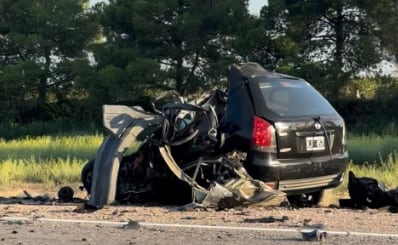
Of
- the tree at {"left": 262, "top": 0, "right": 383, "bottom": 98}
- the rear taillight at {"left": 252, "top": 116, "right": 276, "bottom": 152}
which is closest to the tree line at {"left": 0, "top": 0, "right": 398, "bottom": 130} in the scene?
the tree at {"left": 262, "top": 0, "right": 383, "bottom": 98}

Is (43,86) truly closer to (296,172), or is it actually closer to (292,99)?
(292,99)

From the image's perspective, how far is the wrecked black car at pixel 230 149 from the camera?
8.88 meters

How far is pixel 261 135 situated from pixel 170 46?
104 ft

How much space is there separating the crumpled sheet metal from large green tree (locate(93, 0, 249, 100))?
28.8m

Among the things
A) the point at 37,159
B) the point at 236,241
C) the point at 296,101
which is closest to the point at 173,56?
the point at 37,159

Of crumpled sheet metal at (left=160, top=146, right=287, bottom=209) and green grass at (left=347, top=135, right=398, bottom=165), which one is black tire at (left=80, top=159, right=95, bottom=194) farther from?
green grass at (left=347, top=135, right=398, bottom=165)

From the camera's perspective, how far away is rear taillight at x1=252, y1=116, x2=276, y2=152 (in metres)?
8.84

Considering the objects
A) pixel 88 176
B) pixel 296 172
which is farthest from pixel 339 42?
pixel 296 172

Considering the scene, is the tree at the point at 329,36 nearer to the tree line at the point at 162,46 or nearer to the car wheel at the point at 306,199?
the tree line at the point at 162,46

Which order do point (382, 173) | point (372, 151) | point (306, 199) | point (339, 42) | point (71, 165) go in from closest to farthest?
point (306, 199), point (382, 173), point (71, 165), point (372, 151), point (339, 42)

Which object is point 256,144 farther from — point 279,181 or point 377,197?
point 377,197

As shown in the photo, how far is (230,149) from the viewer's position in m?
9.05

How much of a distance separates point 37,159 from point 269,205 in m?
12.0

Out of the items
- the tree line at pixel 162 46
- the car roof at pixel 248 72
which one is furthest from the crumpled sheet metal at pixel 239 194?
the tree line at pixel 162 46
